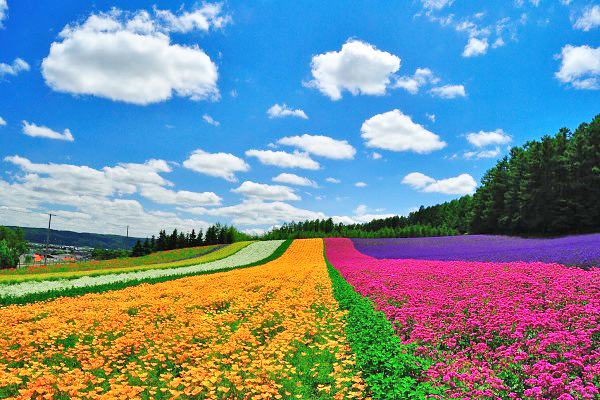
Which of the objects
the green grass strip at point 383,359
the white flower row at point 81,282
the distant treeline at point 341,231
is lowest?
the white flower row at point 81,282

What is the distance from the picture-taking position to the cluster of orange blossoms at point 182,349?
609cm

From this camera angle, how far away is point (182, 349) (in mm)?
7977

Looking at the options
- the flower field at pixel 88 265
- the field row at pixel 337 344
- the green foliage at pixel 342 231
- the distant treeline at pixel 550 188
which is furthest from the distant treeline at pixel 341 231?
the field row at pixel 337 344

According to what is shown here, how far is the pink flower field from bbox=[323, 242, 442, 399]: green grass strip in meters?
0.28

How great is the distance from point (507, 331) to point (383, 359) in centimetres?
266

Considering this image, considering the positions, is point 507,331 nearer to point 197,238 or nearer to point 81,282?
point 81,282

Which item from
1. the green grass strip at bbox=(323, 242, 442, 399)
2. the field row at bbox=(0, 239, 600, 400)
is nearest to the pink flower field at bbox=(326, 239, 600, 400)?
the field row at bbox=(0, 239, 600, 400)

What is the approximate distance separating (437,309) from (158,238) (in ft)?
336

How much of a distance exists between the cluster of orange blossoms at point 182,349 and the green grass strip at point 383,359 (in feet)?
0.97

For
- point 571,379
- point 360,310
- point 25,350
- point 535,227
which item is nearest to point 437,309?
point 360,310

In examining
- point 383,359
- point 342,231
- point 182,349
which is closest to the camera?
point 383,359

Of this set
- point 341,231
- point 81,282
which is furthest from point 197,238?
point 81,282

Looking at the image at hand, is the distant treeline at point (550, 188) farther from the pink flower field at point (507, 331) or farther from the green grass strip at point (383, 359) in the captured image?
the green grass strip at point (383, 359)

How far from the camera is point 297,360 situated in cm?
754
